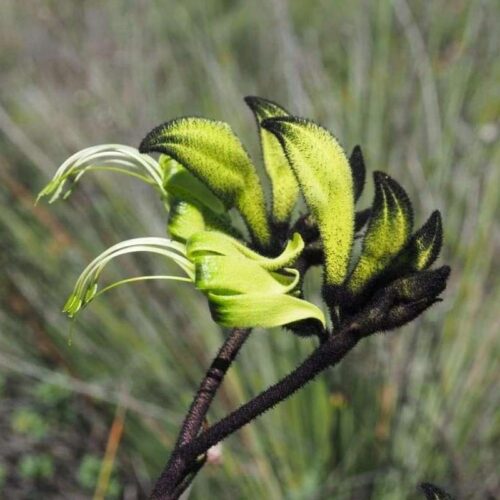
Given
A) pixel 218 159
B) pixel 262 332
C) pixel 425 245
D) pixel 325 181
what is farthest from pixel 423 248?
pixel 262 332

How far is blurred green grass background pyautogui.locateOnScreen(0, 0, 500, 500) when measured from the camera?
2068mm

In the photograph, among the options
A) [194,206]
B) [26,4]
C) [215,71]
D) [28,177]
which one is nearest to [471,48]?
[215,71]

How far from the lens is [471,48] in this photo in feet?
9.16

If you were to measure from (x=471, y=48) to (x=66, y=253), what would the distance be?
54.4 inches

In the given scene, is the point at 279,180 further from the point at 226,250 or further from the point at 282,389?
the point at 282,389

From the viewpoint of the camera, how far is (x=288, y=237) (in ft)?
3.24

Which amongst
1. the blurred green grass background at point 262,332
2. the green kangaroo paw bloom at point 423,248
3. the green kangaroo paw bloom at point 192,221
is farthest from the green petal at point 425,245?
the blurred green grass background at point 262,332

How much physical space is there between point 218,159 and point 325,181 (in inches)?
4.7

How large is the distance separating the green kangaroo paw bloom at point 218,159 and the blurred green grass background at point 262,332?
110 cm

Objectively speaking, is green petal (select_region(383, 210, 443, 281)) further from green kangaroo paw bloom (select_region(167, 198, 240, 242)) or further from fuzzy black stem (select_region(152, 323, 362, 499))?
green kangaroo paw bloom (select_region(167, 198, 240, 242))

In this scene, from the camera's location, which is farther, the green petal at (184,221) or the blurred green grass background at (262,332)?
the blurred green grass background at (262,332)

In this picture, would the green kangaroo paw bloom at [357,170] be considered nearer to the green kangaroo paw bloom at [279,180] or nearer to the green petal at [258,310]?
the green kangaroo paw bloom at [279,180]

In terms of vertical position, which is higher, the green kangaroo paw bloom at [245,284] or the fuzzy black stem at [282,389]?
the green kangaroo paw bloom at [245,284]

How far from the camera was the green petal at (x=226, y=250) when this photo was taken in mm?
855
